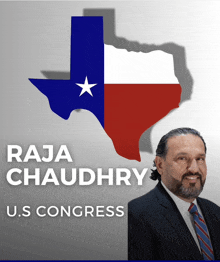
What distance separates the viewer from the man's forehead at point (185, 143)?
2.05 meters

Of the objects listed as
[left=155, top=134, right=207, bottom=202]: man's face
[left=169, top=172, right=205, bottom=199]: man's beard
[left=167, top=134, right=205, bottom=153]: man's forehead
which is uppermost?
[left=167, top=134, right=205, bottom=153]: man's forehead

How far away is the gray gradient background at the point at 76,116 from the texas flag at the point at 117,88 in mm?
64

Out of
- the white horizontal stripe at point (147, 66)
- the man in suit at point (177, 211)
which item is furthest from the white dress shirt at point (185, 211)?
the white horizontal stripe at point (147, 66)

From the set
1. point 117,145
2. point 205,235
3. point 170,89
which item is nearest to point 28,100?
point 117,145

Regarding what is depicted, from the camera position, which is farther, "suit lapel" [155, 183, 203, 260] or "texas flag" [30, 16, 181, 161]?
"texas flag" [30, 16, 181, 161]

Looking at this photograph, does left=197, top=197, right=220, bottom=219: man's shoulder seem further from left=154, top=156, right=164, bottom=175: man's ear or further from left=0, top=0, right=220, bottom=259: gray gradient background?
left=154, top=156, right=164, bottom=175: man's ear

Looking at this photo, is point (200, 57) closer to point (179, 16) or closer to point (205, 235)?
point (179, 16)

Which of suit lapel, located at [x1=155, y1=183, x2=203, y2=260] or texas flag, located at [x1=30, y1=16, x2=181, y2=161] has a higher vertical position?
texas flag, located at [x1=30, y1=16, x2=181, y2=161]

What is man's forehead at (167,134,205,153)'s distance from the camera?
205cm

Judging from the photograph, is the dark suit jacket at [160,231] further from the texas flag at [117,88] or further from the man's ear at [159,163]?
the texas flag at [117,88]

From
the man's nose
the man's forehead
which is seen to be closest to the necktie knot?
the man's nose

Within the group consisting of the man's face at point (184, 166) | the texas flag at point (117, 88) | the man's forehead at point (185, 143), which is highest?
the texas flag at point (117, 88)

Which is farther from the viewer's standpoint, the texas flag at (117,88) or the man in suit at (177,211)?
the texas flag at (117,88)

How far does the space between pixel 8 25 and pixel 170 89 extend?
125cm
